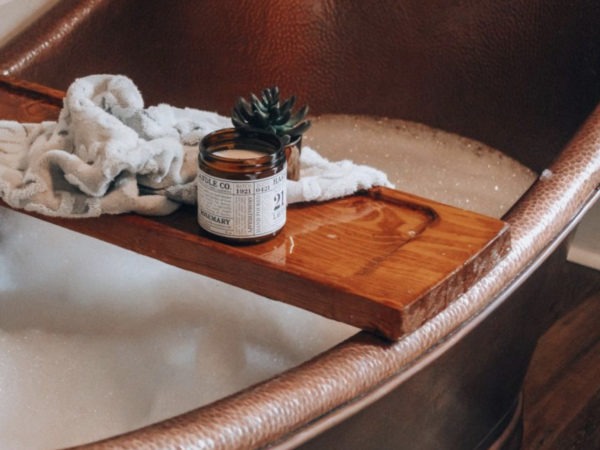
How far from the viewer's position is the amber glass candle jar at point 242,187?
995mm

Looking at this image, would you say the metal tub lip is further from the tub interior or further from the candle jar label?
the tub interior

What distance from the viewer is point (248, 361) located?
1.26m

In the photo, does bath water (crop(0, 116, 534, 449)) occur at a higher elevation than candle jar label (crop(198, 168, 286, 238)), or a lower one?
lower

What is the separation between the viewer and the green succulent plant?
1147mm

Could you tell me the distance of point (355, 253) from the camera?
1043 millimetres

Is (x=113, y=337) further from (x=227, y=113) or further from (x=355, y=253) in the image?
(x=227, y=113)

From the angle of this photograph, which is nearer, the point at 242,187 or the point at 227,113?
the point at 242,187

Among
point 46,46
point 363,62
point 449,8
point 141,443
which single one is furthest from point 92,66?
point 141,443

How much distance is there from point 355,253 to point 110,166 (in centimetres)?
31

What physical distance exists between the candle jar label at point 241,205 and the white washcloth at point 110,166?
0.08 meters

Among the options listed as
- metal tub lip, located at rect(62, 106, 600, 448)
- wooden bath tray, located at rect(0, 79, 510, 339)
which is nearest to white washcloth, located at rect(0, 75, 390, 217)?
wooden bath tray, located at rect(0, 79, 510, 339)

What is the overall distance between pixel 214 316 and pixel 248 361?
12cm

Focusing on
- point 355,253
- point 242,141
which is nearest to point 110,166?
point 242,141

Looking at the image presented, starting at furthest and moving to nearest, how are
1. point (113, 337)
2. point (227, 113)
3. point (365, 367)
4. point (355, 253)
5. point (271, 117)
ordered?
point (227, 113) → point (113, 337) → point (271, 117) → point (355, 253) → point (365, 367)
